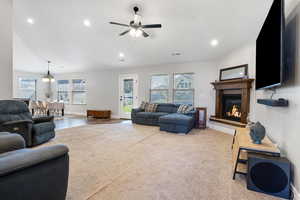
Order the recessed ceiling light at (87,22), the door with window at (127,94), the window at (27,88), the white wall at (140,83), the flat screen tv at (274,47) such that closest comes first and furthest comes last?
the flat screen tv at (274,47) < the recessed ceiling light at (87,22) < the white wall at (140,83) < the door with window at (127,94) < the window at (27,88)

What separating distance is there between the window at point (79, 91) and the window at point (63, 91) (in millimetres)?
479

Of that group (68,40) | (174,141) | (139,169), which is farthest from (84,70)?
(139,169)

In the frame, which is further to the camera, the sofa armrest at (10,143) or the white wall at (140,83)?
the white wall at (140,83)

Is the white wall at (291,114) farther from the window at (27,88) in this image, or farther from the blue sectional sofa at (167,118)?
the window at (27,88)

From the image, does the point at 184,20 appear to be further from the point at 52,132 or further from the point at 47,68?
the point at 47,68

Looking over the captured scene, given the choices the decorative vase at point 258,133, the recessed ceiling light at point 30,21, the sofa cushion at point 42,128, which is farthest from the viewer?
the recessed ceiling light at point 30,21

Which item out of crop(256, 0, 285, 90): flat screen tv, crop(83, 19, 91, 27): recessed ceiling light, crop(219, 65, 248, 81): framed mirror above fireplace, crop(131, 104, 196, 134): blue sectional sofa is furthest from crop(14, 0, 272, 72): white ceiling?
crop(131, 104, 196, 134): blue sectional sofa

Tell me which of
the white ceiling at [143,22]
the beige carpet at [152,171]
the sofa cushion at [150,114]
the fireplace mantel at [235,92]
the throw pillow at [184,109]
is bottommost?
the beige carpet at [152,171]

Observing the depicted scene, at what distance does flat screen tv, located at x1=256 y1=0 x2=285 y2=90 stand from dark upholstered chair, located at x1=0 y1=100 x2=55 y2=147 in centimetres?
432

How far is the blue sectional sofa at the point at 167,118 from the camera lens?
450 cm

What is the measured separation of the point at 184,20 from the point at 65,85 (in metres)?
8.07

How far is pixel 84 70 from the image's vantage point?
838 cm

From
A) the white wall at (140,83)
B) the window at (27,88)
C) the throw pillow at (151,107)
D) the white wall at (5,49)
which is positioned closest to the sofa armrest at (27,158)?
the white wall at (5,49)

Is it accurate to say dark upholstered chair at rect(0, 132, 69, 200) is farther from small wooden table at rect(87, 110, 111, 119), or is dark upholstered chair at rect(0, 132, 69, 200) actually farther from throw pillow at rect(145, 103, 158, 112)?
small wooden table at rect(87, 110, 111, 119)
